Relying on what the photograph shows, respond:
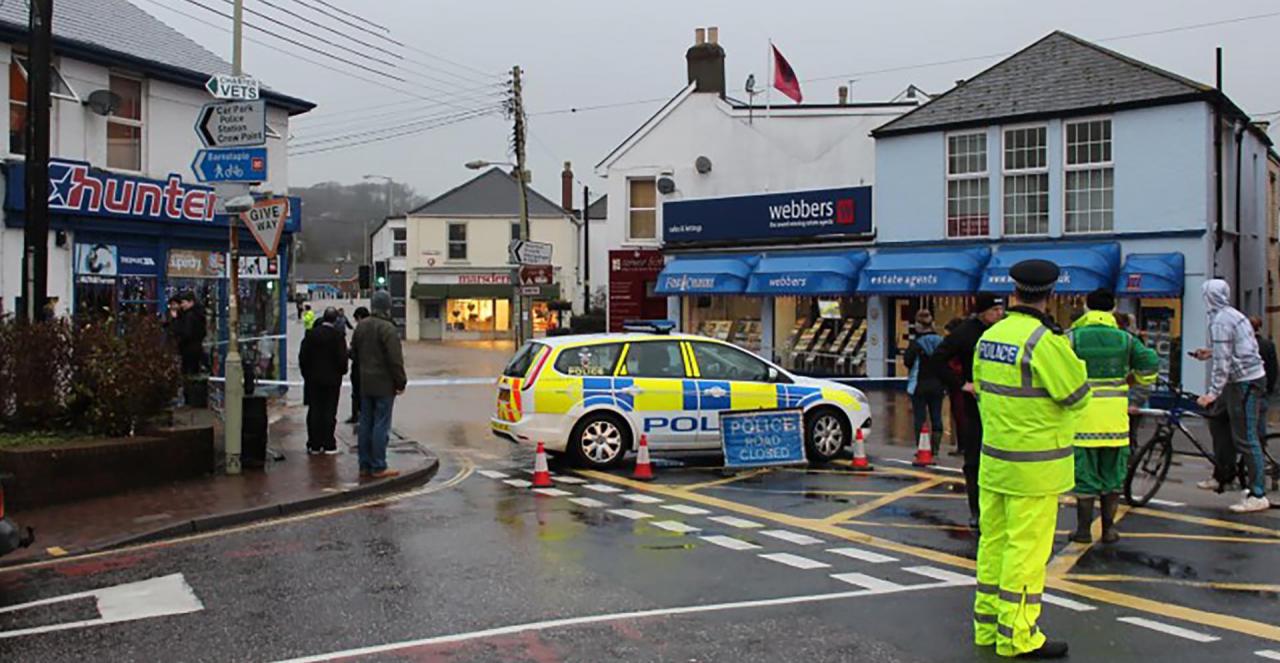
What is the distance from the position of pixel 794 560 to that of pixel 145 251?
16.0 m

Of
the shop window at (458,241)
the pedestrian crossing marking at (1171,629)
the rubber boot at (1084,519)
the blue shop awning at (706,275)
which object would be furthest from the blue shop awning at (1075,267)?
the shop window at (458,241)

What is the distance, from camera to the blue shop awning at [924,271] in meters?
22.7

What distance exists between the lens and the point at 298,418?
62.1 ft

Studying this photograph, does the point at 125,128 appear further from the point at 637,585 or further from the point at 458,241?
the point at 458,241

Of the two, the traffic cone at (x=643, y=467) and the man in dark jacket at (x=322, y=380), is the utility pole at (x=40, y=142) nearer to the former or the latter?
the man in dark jacket at (x=322, y=380)

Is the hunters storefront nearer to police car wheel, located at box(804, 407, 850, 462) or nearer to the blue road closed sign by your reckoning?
the blue road closed sign

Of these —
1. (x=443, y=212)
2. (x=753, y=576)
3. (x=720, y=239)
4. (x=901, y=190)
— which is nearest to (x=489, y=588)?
(x=753, y=576)

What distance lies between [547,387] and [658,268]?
1880cm

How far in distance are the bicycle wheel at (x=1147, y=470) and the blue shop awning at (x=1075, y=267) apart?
35.1 feet

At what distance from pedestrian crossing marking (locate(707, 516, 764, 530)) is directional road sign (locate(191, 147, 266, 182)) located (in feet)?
19.9

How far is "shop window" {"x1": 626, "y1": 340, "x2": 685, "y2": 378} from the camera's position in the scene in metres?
13.2

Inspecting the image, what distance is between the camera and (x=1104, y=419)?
848 cm

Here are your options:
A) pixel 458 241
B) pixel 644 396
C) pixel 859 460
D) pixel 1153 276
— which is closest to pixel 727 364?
pixel 644 396

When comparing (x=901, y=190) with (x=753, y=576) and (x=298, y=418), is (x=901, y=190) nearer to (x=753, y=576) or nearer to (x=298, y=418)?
(x=298, y=418)
